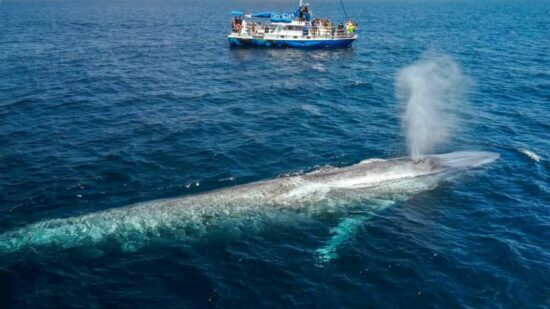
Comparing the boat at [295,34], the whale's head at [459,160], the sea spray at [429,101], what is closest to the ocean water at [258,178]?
the whale's head at [459,160]

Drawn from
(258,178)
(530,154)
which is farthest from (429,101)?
(258,178)

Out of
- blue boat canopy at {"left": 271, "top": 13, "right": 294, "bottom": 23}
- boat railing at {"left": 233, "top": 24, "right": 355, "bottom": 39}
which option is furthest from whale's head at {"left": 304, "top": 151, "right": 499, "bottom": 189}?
blue boat canopy at {"left": 271, "top": 13, "right": 294, "bottom": 23}

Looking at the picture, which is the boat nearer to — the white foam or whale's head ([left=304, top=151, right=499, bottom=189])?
the white foam

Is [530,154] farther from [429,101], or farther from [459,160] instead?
[429,101]

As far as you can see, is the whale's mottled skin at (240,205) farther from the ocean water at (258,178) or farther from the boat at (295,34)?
the boat at (295,34)

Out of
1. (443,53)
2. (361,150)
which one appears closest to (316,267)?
(361,150)
